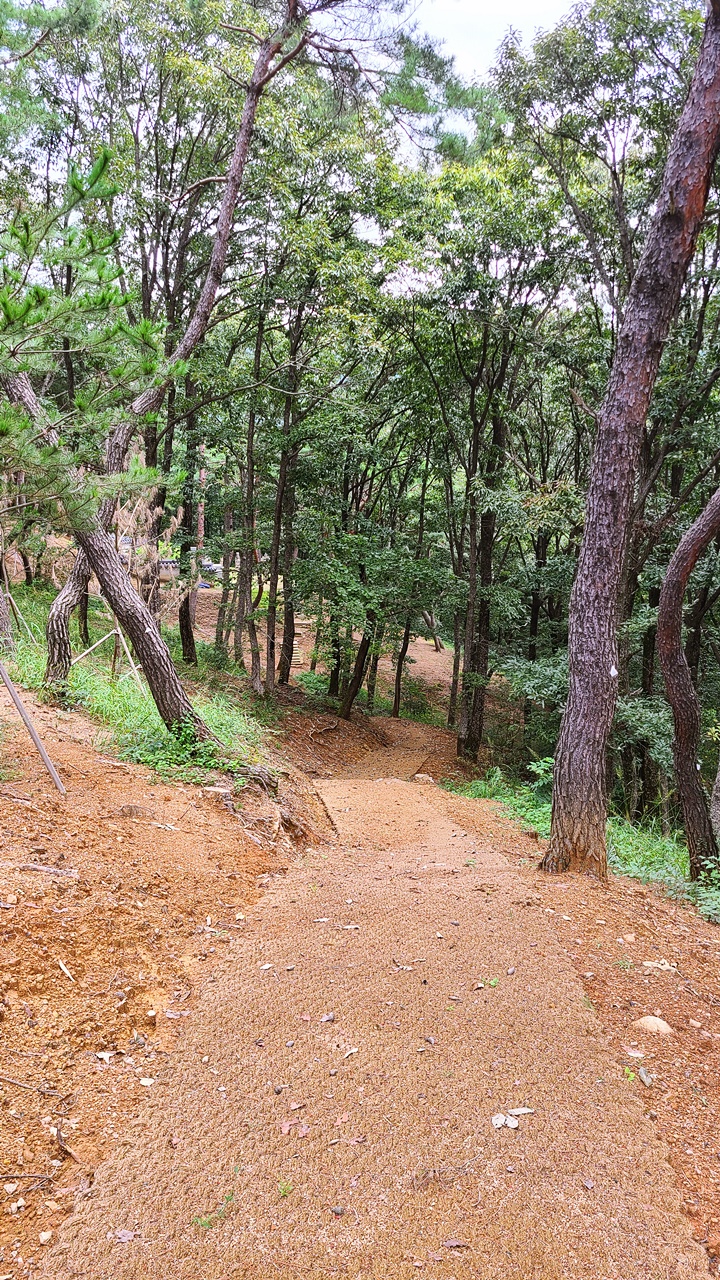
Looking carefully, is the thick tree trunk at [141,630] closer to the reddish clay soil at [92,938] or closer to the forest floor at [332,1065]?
the reddish clay soil at [92,938]

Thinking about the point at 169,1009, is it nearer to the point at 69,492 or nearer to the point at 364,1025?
the point at 364,1025

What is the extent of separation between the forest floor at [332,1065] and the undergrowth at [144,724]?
1335mm

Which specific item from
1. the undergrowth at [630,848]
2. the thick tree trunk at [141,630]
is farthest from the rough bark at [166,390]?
the undergrowth at [630,848]

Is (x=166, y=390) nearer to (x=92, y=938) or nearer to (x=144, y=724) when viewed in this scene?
(x=144, y=724)

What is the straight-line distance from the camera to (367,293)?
951 cm

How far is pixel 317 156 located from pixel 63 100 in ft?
13.7

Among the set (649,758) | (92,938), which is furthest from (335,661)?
(92,938)

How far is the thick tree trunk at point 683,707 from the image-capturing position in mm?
5461

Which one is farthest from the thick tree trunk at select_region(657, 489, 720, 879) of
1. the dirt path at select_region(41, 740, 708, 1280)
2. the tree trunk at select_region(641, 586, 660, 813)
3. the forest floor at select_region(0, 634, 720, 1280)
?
the tree trunk at select_region(641, 586, 660, 813)

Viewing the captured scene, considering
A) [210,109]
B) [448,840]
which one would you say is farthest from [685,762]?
[210,109]

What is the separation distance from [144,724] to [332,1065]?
484cm

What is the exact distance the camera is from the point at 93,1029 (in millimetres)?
2469

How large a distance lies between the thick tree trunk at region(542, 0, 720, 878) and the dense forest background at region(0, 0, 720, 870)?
3.10 metres

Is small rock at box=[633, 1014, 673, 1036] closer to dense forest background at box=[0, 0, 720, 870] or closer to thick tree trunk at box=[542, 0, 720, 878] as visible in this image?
thick tree trunk at box=[542, 0, 720, 878]
